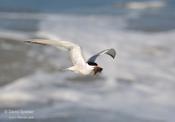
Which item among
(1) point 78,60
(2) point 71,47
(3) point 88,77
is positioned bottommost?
(1) point 78,60

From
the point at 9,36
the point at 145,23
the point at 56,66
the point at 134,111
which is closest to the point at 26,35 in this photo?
the point at 9,36

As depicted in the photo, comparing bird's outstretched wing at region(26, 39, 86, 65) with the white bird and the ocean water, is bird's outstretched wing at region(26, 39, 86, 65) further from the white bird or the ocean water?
the ocean water

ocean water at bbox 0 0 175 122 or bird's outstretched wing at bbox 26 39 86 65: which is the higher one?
ocean water at bbox 0 0 175 122

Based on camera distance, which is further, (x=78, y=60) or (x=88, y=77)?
(x=88, y=77)

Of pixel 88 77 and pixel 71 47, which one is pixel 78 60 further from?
pixel 88 77

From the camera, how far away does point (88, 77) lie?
9945 mm

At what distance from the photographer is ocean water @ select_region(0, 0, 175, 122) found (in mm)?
8211

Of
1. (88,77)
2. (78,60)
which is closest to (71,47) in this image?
(78,60)

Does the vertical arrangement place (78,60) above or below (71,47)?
below

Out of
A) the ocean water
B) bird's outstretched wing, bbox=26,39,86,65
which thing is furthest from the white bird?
the ocean water

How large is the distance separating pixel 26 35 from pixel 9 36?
0.48m

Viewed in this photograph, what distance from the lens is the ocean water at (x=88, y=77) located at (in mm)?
8211

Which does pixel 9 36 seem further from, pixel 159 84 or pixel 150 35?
pixel 159 84

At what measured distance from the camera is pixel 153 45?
479 inches
